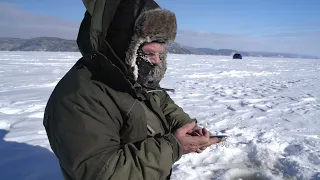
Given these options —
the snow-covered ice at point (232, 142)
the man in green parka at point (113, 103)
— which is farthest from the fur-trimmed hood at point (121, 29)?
the snow-covered ice at point (232, 142)

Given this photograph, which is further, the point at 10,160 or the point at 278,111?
the point at 278,111

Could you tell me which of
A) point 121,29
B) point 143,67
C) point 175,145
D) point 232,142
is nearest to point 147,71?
point 143,67

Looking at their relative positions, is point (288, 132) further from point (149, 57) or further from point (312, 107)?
point (149, 57)

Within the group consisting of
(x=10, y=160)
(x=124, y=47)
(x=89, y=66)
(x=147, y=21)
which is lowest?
(x=10, y=160)

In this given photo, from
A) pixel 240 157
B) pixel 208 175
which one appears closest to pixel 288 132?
pixel 240 157

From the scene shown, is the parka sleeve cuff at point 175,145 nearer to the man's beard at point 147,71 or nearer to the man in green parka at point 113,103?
the man in green parka at point 113,103

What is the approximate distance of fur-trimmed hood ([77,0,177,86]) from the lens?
136 cm

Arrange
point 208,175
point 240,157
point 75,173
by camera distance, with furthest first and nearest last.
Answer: point 240,157 < point 208,175 < point 75,173

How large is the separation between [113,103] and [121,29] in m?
0.41

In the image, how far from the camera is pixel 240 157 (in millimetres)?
3145

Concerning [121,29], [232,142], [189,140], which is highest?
[121,29]

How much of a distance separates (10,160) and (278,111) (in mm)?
4858

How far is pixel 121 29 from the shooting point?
1.46 meters

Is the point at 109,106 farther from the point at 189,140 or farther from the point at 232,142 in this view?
the point at 232,142
